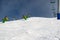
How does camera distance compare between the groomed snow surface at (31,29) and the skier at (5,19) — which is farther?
the skier at (5,19)

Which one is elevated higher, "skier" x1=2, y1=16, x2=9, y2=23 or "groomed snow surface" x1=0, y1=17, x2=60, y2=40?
"skier" x1=2, y1=16, x2=9, y2=23

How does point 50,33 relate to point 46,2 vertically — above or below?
below

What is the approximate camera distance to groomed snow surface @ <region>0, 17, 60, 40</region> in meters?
3.25

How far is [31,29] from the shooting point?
12.0 feet

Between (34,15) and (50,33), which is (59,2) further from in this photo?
(50,33)

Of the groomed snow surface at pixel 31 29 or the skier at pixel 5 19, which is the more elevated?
the skier at pixel 5 19

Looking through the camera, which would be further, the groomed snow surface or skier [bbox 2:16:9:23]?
skier [bbox 2:16:9:23]

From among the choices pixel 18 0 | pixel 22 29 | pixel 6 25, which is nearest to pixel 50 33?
pixel 22 29

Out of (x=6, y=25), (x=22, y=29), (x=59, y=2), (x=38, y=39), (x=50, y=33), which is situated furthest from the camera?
(x=59, y=2)

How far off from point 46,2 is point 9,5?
1.14 m

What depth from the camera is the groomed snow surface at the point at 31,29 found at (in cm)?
325

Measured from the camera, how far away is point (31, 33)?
3.42 metres

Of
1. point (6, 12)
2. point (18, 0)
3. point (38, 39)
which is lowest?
point (38, 39)

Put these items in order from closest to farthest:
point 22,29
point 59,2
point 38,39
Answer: point 38,39, point 22,29, point 59,2
